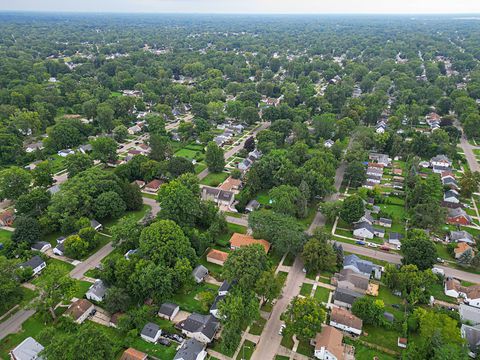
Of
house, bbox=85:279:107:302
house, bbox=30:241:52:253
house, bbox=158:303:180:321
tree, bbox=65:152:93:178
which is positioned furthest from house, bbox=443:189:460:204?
tree, bbox=65:152:93:178

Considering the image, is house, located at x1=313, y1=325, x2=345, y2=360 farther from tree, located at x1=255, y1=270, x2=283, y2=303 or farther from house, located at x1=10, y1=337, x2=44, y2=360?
house, located at x1=10, y1=337, x2=44, y2=360

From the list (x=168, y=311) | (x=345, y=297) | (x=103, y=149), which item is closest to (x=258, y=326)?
(x=168, y=311)

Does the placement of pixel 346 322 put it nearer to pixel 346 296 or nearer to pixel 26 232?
pixel 346 296

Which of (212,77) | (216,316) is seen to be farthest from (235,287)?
(212,77)

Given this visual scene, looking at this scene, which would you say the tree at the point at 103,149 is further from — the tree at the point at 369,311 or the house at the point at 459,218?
the house at the point at 459,218

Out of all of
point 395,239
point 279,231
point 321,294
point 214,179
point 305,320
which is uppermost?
point 279,231
